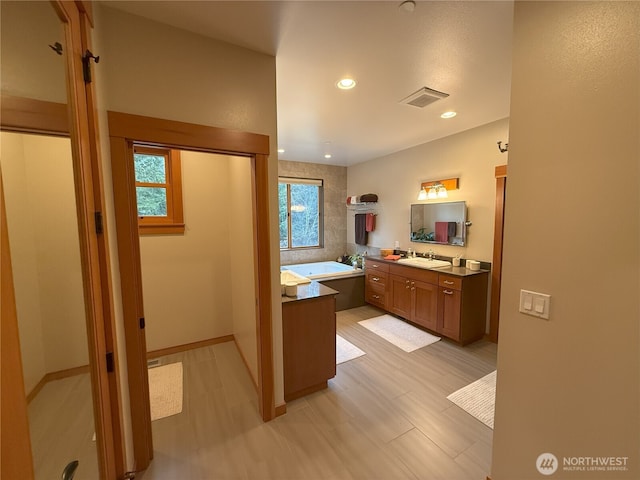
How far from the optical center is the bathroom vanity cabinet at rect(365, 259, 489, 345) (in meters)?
3.10

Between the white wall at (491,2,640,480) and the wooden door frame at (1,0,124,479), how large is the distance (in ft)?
6.53

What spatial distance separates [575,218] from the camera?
112 centimetres

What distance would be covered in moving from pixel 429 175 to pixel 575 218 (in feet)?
10.1

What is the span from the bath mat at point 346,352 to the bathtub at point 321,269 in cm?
128

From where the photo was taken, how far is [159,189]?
297 cm

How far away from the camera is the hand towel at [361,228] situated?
5.24 m

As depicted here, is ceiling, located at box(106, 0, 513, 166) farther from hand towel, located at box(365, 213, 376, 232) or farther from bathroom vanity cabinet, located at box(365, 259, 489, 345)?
hand towel, located at box(365, 213, 376, 232)

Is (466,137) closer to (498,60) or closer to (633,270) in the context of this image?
(498,60)

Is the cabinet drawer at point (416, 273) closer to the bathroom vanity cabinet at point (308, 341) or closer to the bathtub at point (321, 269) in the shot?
the bathtub at point (321, 269)

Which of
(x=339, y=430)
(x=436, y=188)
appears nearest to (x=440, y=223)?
(x=436, y=188)

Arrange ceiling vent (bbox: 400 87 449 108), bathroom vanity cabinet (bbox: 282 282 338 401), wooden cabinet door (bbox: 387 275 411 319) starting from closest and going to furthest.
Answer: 1. bathroom vanity cabinet (bbox: 282 282 338 401)
2. ceiling vent (bbox: 400 87 449 108)
3. wooden cabinet door (bbox: 387 275 411 319)

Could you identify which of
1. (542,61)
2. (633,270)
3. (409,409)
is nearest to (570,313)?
(633,270)

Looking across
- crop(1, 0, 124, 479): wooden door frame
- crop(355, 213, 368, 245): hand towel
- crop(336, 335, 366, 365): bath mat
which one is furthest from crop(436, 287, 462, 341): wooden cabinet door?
crop(1, 0, 124, 479): wooden door frame

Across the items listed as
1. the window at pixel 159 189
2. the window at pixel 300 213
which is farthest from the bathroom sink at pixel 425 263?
the window at pixel 159 189
